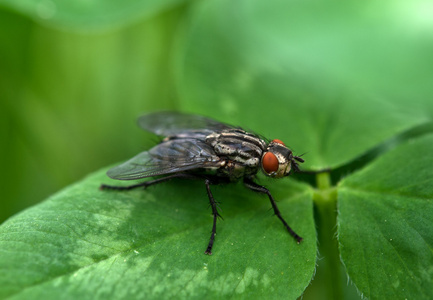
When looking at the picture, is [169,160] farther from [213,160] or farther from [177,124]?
[177,124]

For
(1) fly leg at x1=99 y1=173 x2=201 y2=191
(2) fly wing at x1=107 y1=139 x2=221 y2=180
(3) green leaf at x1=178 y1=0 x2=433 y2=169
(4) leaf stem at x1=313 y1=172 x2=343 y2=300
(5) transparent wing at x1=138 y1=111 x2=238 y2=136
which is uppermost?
(3) green leaf at x1=178 y1=0 x2=433 y2=169

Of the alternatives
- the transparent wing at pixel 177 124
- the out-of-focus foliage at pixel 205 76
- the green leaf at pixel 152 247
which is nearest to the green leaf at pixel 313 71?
the out-of-focus foliage at pixel 205 76

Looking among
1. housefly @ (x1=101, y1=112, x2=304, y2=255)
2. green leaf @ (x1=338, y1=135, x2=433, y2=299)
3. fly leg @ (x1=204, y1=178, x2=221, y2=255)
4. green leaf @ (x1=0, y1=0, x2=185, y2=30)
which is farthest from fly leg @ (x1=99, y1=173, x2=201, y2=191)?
green leaf @ (x1=0, y1=0, x2=185, y2=30)

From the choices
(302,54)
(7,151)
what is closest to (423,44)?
(302,54)

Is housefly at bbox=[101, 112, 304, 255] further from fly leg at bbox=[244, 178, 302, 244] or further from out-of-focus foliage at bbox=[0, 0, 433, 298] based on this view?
out-of-focus foliage at bbox=[0, 0, 433, 298]

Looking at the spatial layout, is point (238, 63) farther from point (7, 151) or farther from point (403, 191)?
point (7, 151)
